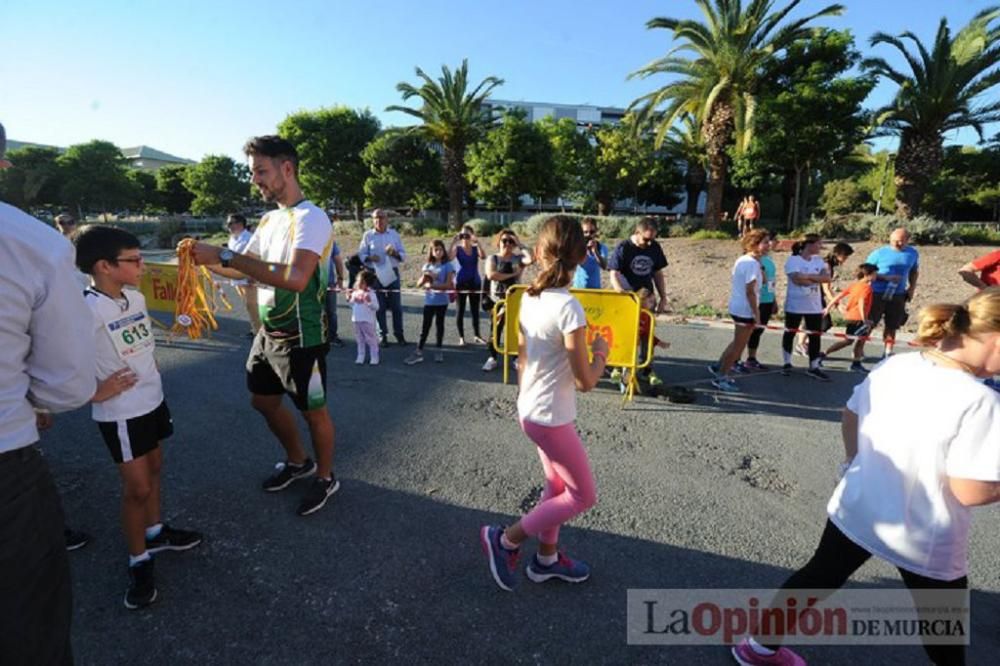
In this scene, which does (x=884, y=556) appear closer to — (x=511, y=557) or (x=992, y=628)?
(x=992, y=628)

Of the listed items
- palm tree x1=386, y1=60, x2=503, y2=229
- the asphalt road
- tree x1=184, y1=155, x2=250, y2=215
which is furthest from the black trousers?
tree x1=184, y1=155, x2=250, y2=215

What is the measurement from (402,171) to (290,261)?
3323 cm

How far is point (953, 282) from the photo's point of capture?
477 inches

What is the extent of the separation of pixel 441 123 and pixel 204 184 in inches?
1173

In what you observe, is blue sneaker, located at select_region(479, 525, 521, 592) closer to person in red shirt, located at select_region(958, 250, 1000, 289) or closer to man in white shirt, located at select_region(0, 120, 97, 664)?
man in white shirt, located at select_region(0, 120, 97, 664)

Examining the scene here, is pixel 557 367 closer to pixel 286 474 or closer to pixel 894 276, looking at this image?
pixel 286 474

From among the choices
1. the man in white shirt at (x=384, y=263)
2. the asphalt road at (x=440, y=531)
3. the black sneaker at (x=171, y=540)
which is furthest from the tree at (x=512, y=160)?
the black sneaker at (x=171, y=540)

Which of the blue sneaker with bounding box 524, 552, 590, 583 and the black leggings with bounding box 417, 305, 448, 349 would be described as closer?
the blue sneaker with bounding box 524, 552, 590, 583

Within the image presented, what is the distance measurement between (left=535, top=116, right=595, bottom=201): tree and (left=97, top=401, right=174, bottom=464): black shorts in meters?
32.7

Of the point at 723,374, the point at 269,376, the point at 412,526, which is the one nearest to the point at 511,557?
the point at 412,526

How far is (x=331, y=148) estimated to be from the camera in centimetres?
3569

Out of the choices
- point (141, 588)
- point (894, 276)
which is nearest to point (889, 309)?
point (894, 276)

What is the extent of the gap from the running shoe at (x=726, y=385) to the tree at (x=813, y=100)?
54.6ft

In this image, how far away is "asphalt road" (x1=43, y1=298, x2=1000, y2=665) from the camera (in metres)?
2.29
